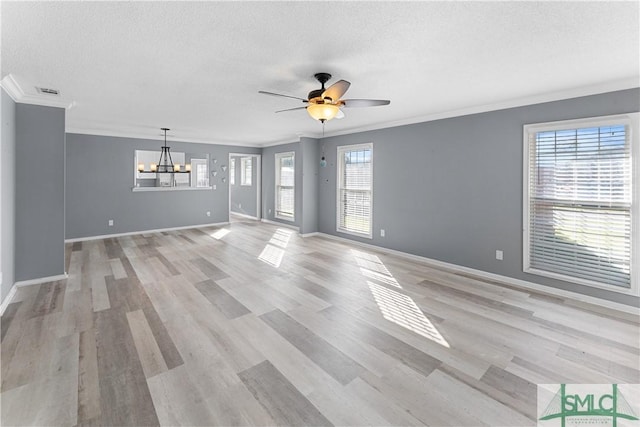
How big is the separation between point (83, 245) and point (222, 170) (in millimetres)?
3739

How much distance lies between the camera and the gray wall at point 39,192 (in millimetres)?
3689

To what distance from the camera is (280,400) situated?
5.97ft

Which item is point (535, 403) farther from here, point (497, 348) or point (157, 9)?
point (157, 9)

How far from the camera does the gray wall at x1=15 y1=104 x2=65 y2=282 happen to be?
3689 millimetres

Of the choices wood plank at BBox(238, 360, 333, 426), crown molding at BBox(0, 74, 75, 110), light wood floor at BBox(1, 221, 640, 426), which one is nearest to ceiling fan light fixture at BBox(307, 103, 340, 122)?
light wood floor at BBox(1, 221, 640, 426)

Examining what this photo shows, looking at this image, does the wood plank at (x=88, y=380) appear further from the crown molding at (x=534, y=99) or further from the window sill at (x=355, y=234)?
the crown molding at (x=534, y=99)

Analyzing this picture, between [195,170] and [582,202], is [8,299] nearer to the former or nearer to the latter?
[195,170]

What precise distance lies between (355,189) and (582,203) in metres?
3.77

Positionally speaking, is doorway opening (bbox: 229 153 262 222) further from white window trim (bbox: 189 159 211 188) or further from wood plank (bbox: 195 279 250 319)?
wood plank (bbox: 195 279 250 319)

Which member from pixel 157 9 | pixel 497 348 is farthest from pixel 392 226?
pixel 157 9

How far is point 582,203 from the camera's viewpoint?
3.39 meters
